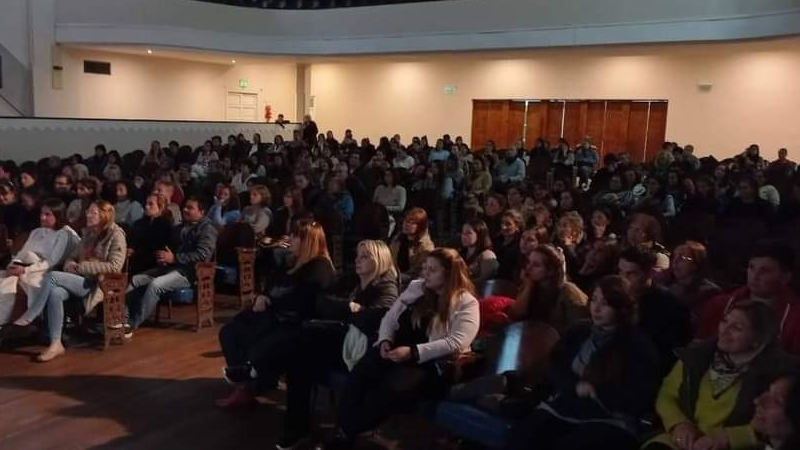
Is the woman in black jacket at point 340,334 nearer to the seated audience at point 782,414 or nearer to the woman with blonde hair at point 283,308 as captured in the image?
the woman with blonde hair at point 283,308

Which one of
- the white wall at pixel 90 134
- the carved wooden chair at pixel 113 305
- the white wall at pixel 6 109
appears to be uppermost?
the white wall at pixel 6 109

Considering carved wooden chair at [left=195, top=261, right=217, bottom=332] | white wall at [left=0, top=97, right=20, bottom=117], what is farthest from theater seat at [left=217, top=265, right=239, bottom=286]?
white wall at [left=0, top=97, right=20, bottom=117]

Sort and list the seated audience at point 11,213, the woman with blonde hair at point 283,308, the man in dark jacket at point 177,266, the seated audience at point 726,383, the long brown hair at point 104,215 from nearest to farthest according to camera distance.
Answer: the seated audience at point 726,383 → the woman with blonde hair at point 283,308 → the long brown hair at point 104,215 → the man in dark jacket at point 177,266 → the seated audience at point 11,213

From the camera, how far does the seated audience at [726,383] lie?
96.8 inches

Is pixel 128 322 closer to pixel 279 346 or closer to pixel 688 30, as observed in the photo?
pixel 279 346

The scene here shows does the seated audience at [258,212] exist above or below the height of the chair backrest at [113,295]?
above

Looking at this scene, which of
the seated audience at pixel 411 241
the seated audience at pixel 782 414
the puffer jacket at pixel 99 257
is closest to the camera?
the seated audience at pixel 782 414

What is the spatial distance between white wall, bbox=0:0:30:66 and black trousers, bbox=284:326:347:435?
12859 millimetres

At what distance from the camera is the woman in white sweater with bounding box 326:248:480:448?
10.9 ft

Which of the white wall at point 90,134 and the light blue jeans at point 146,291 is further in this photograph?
the white wall at point 90,134

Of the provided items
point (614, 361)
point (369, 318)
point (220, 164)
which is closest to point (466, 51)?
point (220, 164)

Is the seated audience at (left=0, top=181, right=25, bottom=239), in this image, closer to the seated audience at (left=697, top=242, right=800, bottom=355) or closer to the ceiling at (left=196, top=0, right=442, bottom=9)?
the seated audience at (left=697, top=242, right=800, bottom=355)

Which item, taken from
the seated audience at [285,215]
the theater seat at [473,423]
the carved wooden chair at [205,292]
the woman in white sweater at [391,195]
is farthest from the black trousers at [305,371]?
the woman in white sweater at [391,195]

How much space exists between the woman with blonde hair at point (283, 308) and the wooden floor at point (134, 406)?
→ 0.72 ft
